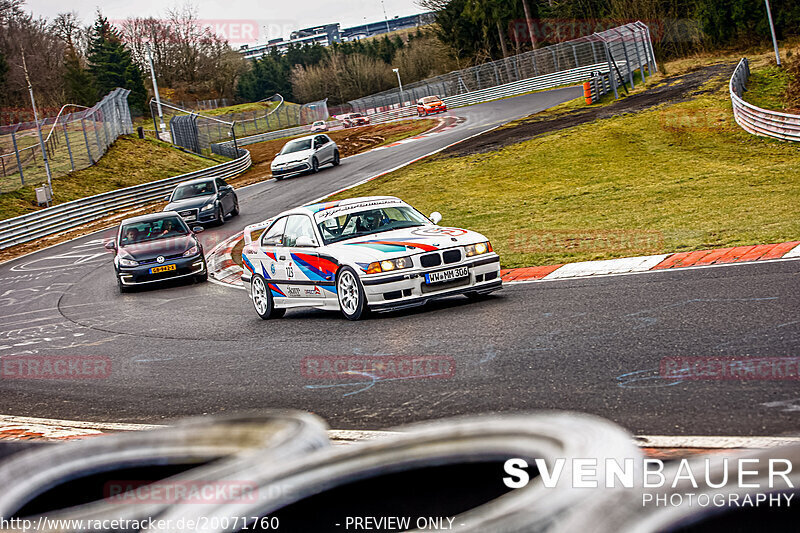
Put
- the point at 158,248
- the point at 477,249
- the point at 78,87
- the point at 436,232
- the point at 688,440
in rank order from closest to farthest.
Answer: the point at 688,440 < the point at 477,249 < the point at 436,232 < the point at 158,248 < the point at 78,87

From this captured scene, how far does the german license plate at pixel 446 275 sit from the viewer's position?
997 cm

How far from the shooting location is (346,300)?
1038 cm

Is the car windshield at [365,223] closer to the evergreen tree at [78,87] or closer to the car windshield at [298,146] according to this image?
the car windshield at [298,146]

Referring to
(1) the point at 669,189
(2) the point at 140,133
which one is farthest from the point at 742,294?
(2) the point at 140,133

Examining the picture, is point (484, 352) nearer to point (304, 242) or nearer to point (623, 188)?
point (304, 242)

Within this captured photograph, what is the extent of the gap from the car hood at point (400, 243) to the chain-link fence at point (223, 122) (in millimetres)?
36188

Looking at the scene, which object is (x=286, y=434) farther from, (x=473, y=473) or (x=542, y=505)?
(x=542, y=505)

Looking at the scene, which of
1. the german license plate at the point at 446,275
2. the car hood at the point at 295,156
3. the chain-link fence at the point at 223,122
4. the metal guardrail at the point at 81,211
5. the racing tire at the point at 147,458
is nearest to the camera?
the racing tire at the point at 147,458

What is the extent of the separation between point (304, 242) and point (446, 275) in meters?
2.21

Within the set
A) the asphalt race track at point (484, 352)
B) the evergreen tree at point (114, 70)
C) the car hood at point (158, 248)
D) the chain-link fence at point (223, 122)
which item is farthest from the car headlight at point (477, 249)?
the evergreen tree at point (114, 70)

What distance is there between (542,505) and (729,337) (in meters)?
4.25

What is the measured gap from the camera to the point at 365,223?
1117 cm

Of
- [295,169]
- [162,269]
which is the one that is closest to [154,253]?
[162,269]

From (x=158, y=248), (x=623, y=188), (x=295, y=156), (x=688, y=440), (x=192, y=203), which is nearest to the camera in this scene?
(x=688, y=440)
